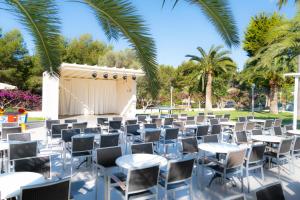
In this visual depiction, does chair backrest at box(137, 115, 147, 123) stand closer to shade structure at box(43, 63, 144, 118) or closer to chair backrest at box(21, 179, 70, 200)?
shade structure at box(43, 63, 144, 118)

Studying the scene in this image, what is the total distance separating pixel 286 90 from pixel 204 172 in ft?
107

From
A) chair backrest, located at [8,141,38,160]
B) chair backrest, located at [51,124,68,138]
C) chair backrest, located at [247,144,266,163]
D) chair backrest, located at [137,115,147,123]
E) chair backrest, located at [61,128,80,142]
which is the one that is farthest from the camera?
chair backrest, located at [137,115,147,123]

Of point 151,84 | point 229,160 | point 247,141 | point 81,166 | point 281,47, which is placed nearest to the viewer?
point 151,84

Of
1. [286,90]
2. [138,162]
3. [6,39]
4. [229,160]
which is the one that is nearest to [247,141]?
[229,160]

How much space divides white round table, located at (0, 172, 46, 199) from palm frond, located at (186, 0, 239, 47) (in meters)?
2.75

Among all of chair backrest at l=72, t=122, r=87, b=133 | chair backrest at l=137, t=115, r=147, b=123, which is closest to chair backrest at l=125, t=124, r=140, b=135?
chair backrest at l=72, t=122, r=87, b=133

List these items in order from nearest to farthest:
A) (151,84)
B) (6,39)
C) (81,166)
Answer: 1. (151,84)
2. (81,166)
3. (6,39)

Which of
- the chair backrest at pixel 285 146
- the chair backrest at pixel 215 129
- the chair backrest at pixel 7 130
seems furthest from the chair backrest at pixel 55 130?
the chair backrest at pixel 285 146

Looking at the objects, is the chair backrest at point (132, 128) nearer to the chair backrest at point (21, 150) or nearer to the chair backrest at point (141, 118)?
the chair backrest at point (141, 118)

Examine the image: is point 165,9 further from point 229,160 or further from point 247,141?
point 247,141

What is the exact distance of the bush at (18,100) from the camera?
16.7 meters

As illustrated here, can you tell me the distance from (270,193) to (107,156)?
2.33 meters

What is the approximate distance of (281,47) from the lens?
8289 millimetres

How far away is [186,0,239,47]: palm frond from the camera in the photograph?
10.6 feet
